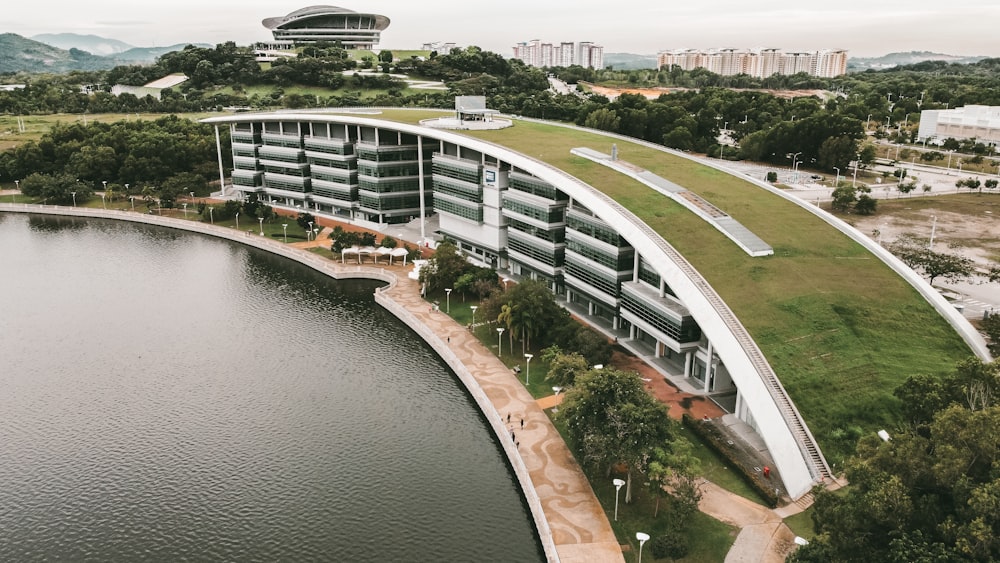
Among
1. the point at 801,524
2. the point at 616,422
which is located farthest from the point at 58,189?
the point at 801,524

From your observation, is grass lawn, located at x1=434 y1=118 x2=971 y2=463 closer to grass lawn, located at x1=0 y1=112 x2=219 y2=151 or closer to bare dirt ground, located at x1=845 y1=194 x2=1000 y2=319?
bare dirt ground, located at x1=845 y1=194 x2=1000 y2=319

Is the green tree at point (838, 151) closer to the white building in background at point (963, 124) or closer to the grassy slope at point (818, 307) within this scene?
the white building in background at point (963, 124)

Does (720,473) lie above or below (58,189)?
below

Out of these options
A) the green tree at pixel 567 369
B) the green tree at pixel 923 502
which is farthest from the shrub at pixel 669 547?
the green tree at pixel 567 369

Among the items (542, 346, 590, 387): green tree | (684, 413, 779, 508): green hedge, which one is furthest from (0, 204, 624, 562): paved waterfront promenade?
(684, 413, 779, 508): green hedge

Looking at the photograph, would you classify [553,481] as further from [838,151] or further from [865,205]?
[838,151]

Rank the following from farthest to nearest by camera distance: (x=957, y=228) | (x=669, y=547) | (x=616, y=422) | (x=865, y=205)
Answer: (x=865, y=205), (x=957, y=228), (x=616, y=422), (x=669, y=547)
